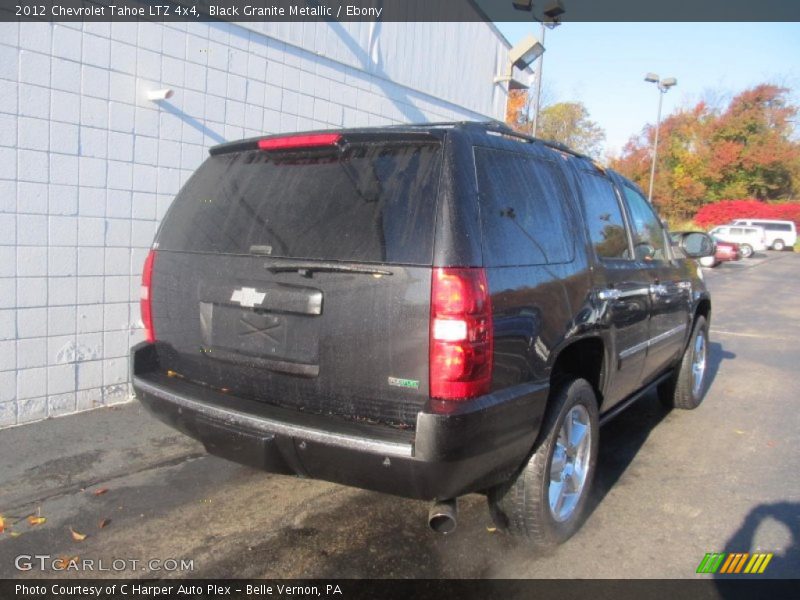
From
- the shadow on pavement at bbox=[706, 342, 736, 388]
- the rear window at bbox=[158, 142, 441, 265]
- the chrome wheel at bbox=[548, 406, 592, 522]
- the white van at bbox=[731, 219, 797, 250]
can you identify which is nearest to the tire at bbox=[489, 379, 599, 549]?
the chrome wheel at bbox=[548, 406, 592, 522]

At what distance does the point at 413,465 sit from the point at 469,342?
0.52 meters

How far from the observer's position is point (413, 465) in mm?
2520

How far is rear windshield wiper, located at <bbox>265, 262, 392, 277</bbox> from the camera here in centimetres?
264

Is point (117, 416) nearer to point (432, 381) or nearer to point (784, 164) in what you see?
point (432, 381)

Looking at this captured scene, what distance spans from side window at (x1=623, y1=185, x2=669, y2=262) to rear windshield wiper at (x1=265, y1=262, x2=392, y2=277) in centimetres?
247

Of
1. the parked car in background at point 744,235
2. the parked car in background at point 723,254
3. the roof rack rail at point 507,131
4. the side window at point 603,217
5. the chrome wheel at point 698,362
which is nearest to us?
the roof rack rail at point 507,131

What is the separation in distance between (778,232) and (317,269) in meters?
42.9

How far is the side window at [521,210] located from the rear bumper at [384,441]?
2.04ft

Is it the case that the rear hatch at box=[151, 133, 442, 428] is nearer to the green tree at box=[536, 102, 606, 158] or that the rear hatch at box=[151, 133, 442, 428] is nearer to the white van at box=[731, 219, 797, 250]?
the white van at box=[731, 219, 797, 250]

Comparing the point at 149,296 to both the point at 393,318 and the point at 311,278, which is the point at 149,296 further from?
the point at 393,318

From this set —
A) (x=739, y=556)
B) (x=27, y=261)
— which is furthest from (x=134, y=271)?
(x=739, y=556)

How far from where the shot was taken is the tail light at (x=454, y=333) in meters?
2.51
